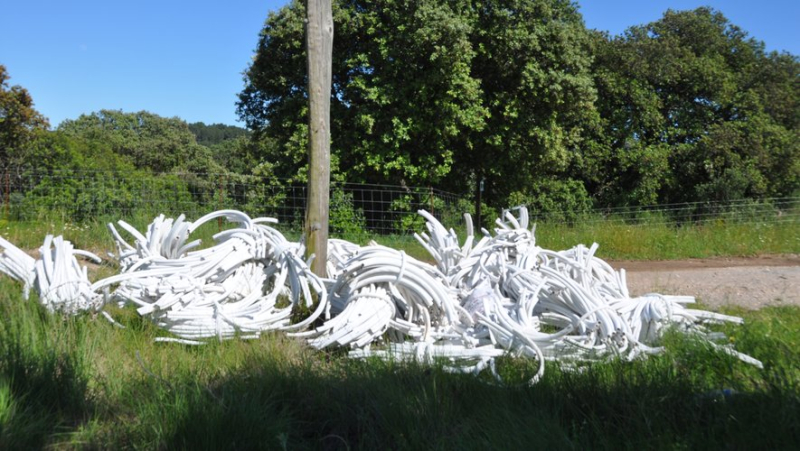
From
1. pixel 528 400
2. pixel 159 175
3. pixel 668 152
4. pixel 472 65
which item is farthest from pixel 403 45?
pixel 668 152

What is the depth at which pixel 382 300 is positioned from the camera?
3.53m

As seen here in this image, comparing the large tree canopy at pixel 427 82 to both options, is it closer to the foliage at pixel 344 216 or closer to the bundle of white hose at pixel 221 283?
the foliage at pixel 344 216

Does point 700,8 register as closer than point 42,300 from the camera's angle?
No

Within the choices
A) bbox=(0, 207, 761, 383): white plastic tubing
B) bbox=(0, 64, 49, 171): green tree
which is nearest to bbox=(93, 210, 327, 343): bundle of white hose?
bbox=(0, 207, 761, 383): white plastic tubing

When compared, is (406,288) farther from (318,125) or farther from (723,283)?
(723,283)

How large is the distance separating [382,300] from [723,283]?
4.41 meters

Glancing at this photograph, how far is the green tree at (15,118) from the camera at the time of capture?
2347 cm

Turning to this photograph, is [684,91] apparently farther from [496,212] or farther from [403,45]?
[403,45]

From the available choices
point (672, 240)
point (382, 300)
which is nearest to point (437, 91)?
point (672, 240)

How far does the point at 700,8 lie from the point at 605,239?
24.9 meters

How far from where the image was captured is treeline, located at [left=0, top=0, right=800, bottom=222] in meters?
16.0

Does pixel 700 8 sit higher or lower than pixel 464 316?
higher

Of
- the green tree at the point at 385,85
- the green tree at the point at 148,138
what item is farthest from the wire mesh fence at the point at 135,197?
the green tree at the point at 148,138

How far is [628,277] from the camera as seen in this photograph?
707cm
